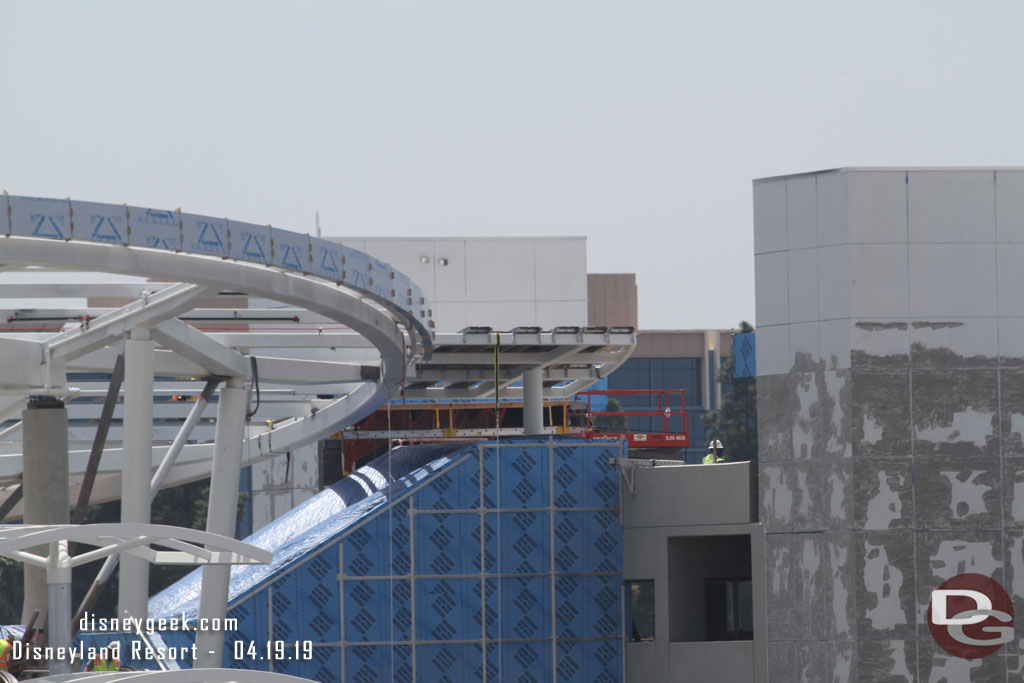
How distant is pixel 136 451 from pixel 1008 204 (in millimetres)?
15909

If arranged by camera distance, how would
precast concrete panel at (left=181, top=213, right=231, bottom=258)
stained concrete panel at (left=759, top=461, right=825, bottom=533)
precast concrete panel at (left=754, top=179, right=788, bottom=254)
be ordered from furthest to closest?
precast concrete panel at (left=754, top=179, right=788, bottom=254) < stained concrete panel at (left=759, top=461, right=825, bottom=533) < precast concrete panel at (left=181, top=213, right=231, bottom=258)

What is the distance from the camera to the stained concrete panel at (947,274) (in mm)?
28469

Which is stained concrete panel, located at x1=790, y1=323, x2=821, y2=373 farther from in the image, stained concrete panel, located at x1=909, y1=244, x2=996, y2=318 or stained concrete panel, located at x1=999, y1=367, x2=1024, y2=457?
stained concrete panel, located at x1=999, y1=367, x2=1024, y2=457

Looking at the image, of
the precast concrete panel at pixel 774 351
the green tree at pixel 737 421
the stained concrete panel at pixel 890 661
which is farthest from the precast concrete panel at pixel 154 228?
the green tree at pixel 737 421

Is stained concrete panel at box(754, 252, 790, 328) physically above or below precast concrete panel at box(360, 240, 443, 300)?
below

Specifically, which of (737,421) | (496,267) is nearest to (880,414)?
(496,267)

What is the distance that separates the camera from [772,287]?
1163 inches

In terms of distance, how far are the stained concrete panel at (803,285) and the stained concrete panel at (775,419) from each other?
122 cm

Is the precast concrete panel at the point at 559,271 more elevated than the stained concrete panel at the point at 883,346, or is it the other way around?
the precast concrete panel at the point at 559,271

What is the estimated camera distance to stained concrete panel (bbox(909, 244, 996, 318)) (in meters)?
28.5

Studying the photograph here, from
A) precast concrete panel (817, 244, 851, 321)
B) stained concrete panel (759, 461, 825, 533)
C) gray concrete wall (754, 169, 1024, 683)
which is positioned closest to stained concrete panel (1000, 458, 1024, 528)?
gray concrete wall (754, 169, 1024, 683)

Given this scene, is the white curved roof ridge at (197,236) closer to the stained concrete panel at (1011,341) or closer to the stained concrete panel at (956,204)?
the stained concrete panel at (956,204)

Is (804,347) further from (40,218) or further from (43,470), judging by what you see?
(40,218)

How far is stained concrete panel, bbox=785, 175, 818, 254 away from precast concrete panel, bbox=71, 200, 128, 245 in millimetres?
12485
